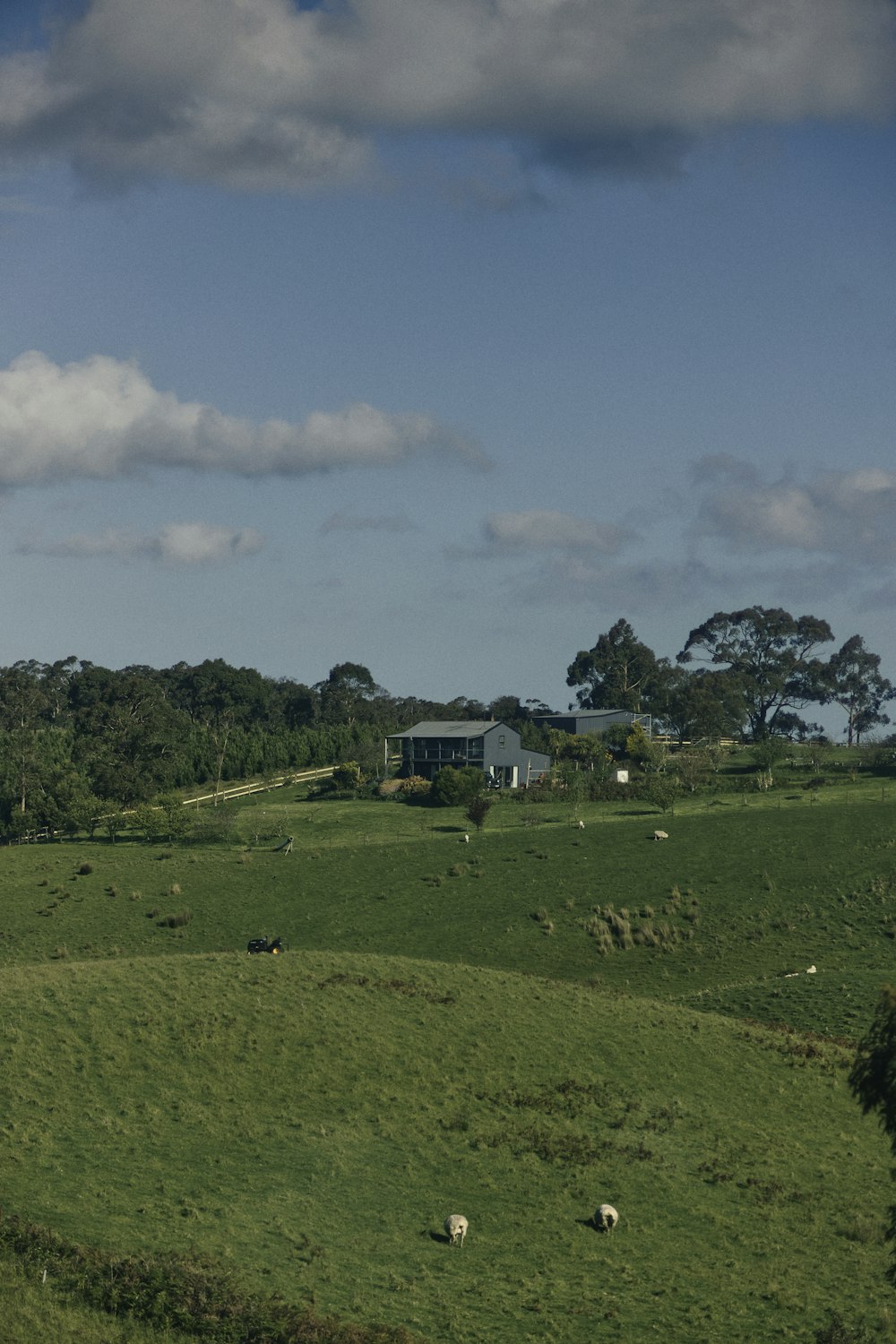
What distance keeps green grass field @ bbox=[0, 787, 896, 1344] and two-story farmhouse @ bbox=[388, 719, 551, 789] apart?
54273 mm

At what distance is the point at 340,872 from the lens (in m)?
90.2

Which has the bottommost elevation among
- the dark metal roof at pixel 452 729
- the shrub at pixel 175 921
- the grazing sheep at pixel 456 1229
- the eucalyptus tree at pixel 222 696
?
the grazing sheep at pixel 456 1229

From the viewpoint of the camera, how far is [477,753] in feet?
461

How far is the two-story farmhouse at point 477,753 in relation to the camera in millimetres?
140250

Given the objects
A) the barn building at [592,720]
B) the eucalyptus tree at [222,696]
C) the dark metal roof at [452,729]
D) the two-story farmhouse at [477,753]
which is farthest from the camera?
the eucalyptus tree at [222,696]

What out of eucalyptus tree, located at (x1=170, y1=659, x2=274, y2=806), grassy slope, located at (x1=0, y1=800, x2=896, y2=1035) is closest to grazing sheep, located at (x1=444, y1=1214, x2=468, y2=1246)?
grassy slope, located at (x1=0, y1=800, x2=896, y2=1035)

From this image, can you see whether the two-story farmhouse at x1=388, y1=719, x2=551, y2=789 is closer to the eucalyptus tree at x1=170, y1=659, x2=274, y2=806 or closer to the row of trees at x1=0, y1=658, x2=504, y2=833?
the row of trees at x1=0, y1=658, x2=504, y2=833

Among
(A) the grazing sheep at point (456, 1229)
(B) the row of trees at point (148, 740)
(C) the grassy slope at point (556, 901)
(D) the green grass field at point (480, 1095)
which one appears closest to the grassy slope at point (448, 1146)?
(D) the green grass field at point (480, 1095)

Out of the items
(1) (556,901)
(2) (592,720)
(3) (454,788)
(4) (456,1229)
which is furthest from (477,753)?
(4) (456,1229)

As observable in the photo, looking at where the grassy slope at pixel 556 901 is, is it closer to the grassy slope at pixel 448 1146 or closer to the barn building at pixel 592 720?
the grassy slope at pixel 448 1146

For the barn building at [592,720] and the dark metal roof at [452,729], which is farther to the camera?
the barn building at [592,720]

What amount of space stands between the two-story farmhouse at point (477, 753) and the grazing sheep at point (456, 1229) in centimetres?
10289

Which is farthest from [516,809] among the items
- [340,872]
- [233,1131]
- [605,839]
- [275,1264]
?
[275,1264]

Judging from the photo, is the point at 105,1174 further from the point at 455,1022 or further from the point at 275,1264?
the point at 455,1022
